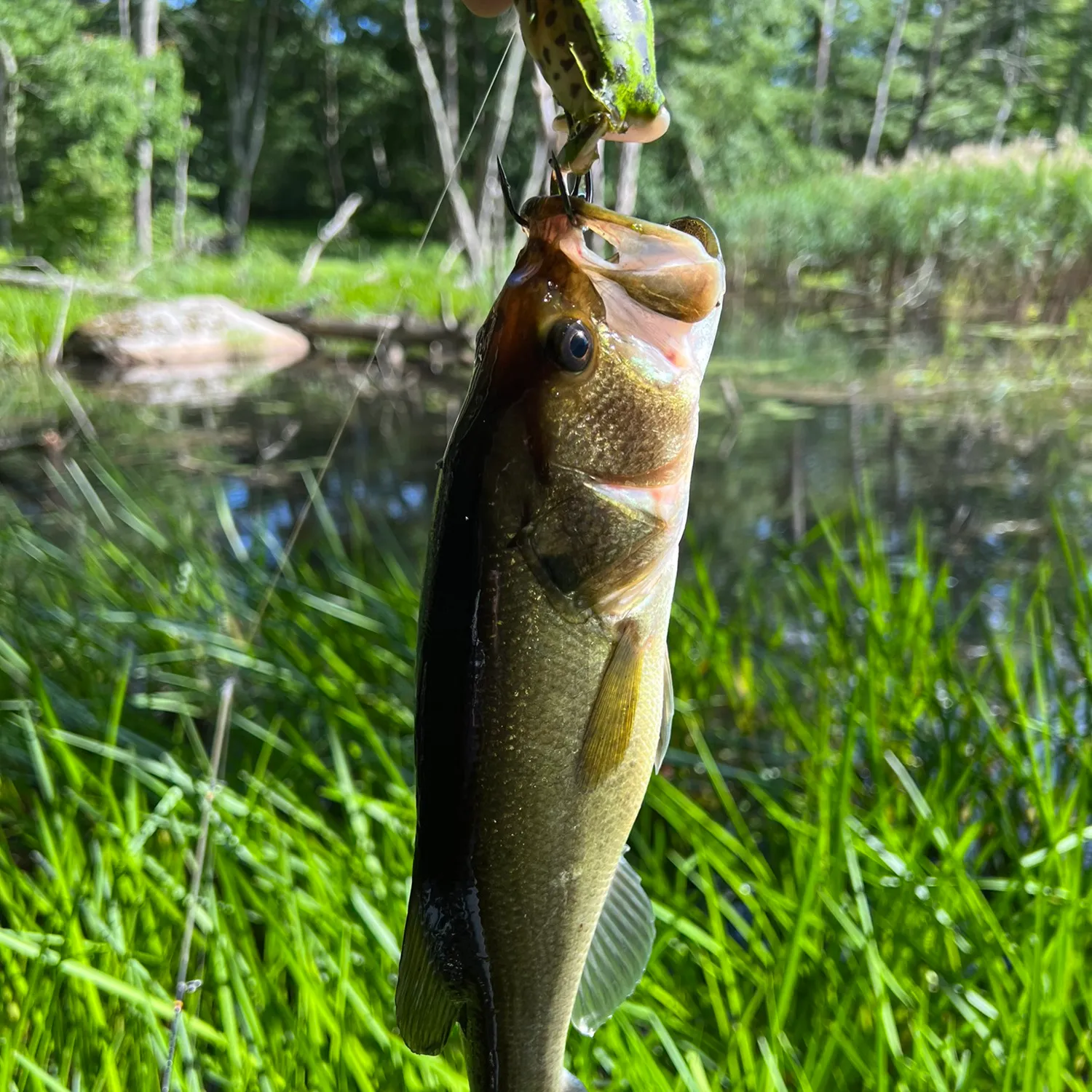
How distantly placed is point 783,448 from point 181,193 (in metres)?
13.7

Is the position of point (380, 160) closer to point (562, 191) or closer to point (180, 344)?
point (180, 344)

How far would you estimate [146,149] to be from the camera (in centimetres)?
1280

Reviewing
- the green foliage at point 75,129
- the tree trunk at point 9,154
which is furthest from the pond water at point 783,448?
the tree trunk at point 9,154

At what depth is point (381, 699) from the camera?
1755 millimetres

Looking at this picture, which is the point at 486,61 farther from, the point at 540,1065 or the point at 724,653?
the point at 540,1065

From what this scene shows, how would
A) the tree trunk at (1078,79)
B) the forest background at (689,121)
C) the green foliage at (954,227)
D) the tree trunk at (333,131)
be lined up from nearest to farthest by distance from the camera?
the green foliage at (954,227) < the forest background at (689,121) < the tree trunk at (1078,79) < the tree trunk at (333,131)

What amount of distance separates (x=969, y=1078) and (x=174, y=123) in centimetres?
1479

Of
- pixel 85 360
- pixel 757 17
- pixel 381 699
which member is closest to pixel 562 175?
pixel 381 699

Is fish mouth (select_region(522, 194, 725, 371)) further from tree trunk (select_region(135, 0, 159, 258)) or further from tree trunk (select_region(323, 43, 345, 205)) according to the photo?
tree trunk (select_region(323, 43, 345, 205))

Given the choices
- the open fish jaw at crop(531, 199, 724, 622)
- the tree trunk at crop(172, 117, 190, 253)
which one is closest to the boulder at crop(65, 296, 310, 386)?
the tree trunk at crop(172, 117, 190, 253)

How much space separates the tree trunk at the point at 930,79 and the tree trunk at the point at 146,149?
10.6 meters

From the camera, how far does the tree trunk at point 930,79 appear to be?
433 inches

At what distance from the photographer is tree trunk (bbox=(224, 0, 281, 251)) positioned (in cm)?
1686

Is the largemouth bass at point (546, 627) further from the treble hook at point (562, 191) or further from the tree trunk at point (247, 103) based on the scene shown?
the tree trunk at point (247, 103)
